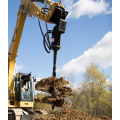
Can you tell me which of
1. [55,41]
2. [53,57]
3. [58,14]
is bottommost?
[53,57]

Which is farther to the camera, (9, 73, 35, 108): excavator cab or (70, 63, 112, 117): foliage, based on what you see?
(70, 63, 112, 117): foliage

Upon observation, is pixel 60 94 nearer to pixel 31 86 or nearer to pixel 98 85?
pixel 31 86

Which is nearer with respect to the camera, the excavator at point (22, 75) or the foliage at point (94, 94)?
the excavator at point (22, 75)

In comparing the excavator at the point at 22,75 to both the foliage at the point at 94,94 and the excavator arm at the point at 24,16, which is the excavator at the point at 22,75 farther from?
the foliage at the point at 94,94

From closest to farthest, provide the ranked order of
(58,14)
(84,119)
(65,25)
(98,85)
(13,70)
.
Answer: (84,119) → (65,25) → (58,14) → (13,70) → (98,85)

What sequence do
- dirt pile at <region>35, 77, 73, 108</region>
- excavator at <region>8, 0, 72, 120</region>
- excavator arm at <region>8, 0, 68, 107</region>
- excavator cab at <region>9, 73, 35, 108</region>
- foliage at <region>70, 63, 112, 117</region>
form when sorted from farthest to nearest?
foliage at <region>70, 63, 112, 117</region>
excavator cab at <region>9, 73, 35, 108</region>
excavator at <region>8, 0, 72, 120</region>
excavator arm at <region>8, 0, 68, 107</region>
dirt pile at <region>35, 77, 73, 108</region>

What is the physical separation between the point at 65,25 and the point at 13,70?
4557 mm

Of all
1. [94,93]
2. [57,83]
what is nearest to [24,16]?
[57,83]

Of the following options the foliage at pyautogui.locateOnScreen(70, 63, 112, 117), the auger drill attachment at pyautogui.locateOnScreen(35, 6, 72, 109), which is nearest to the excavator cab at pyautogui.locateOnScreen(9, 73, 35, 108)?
the auger drill attachment at pyautogui.locateOnScreen(35, 6, 72, 109)

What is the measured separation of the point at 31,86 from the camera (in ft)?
24.3

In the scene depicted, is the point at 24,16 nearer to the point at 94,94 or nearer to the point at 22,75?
the point at 22,75

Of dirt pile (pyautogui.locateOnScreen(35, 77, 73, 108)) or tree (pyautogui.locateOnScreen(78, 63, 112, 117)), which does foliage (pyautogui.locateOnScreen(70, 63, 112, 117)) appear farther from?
dirt pile (pyautogui.locateOnScreen(35, 77, 73, 108))

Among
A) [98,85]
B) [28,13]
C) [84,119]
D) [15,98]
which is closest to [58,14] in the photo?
[28,13]

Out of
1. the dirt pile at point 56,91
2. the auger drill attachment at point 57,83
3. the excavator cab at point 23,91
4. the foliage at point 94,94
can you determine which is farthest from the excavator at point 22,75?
the foliage at point 94,94
